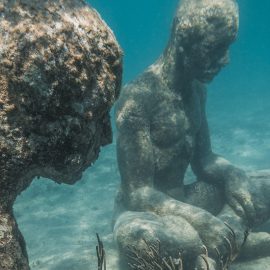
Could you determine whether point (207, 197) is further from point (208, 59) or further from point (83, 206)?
point (83, 206)

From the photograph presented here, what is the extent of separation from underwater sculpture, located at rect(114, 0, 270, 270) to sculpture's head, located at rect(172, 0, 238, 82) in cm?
2

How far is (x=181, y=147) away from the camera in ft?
22.6

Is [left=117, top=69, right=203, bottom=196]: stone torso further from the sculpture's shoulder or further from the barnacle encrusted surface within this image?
the barnacle encrusted surface

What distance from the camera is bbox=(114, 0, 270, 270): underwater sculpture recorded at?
5.84 m

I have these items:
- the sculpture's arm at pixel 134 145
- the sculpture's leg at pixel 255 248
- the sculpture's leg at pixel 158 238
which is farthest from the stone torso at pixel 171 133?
the sculpture's leg at pixel 255 248

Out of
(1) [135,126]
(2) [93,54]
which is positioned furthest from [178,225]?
(2) [93,54]

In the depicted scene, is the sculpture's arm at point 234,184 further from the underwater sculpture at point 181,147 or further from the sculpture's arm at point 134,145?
the sculpture's arm at point 134,145

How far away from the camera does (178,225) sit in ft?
17.9

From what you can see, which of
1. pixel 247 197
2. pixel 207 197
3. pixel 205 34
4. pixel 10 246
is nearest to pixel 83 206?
pixel 207 197

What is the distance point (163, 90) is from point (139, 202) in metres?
1.98

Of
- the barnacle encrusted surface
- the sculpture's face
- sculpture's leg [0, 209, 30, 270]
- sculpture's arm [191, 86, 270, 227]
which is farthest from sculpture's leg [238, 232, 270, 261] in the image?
sculpture's leg [0, 209, 30, 270]

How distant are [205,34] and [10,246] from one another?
464 centimetres

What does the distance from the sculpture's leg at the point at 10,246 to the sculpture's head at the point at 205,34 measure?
4363 millimetres

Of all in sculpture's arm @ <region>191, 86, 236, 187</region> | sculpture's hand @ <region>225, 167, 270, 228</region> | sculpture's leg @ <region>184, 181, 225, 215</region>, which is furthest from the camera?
sculpture's arm @ <region>191, 86, 236, 187</region>
